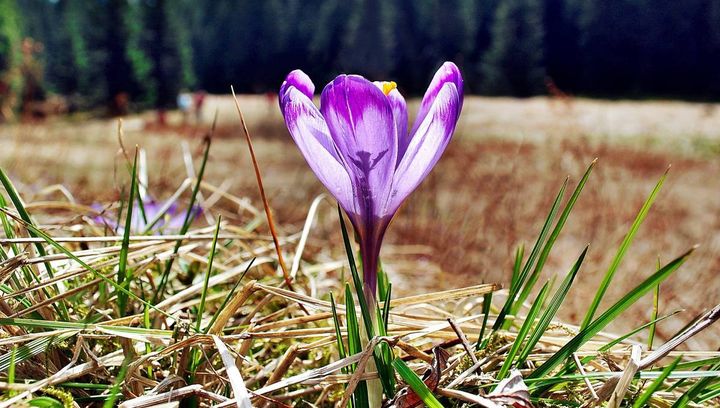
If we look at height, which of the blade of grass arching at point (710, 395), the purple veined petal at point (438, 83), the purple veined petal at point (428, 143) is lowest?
the blade of grass arching at point (710, 395)

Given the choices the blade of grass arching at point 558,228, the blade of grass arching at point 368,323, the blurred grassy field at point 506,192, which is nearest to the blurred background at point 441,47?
the blurred grassy field at point 506,192

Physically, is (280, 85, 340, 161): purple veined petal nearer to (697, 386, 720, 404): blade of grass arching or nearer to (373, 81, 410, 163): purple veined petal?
(373, 81, 410, 163): purple veined petal

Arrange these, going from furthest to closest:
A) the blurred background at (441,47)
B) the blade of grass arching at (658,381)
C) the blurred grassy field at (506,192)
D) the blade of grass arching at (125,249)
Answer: the blurred background at (441,47), the blurred grassy field at (506,192), the blade of grass arching at (125,249), the blade of grass arching at (658,381)

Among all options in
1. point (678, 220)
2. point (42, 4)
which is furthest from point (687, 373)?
point (42, 4)

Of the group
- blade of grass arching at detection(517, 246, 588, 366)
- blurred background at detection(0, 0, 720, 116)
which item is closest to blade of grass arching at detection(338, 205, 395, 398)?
blade of grass arching at detection(517, 246, 588, 366)

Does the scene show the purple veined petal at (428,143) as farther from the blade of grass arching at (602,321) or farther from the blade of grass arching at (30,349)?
the blade of grass arching at (30,349)

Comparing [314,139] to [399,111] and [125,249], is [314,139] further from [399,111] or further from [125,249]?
[125,249]

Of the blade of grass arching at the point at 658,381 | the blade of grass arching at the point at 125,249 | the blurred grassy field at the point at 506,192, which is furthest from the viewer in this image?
the blurred grassy field at the point at 506,192
